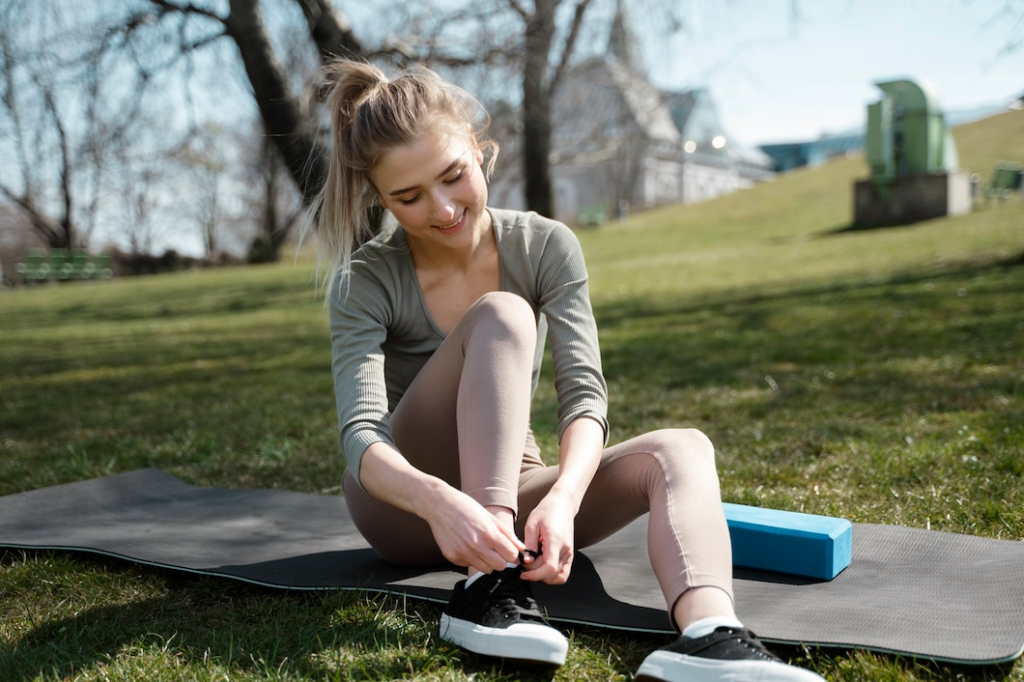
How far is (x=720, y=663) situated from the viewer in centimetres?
160

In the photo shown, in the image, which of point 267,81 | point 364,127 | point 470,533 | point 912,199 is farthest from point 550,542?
point 912,199

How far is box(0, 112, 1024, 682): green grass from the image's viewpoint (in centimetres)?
199

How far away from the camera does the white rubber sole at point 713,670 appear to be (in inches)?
61.3

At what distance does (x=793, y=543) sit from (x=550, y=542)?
2.51 ft

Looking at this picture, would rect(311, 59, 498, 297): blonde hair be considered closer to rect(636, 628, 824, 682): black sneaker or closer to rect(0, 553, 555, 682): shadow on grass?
rect(0, 553, 555, 682): shadow on grass

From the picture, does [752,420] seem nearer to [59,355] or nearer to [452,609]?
[452,609]

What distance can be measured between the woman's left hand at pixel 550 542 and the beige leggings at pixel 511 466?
0.10 meters

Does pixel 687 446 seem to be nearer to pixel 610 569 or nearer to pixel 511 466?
pixel 511 466

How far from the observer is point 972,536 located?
242 cm

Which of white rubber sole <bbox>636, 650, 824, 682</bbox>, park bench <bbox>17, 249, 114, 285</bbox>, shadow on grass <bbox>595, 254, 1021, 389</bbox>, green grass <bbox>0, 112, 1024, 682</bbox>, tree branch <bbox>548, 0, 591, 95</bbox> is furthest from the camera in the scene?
park bench <bbox>17, 249, 114, 285</bbox>

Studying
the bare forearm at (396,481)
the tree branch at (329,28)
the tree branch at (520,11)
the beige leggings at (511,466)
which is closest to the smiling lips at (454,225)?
the beige leggings at (511,466)

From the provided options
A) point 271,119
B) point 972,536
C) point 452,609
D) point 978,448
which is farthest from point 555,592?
point 271,119

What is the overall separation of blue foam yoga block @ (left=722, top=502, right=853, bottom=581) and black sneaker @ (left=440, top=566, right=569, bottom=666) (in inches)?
25.8

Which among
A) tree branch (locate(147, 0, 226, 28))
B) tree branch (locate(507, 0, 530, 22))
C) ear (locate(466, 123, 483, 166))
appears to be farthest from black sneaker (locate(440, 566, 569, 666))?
tree branch (locate(507, 0, 530, 22))
